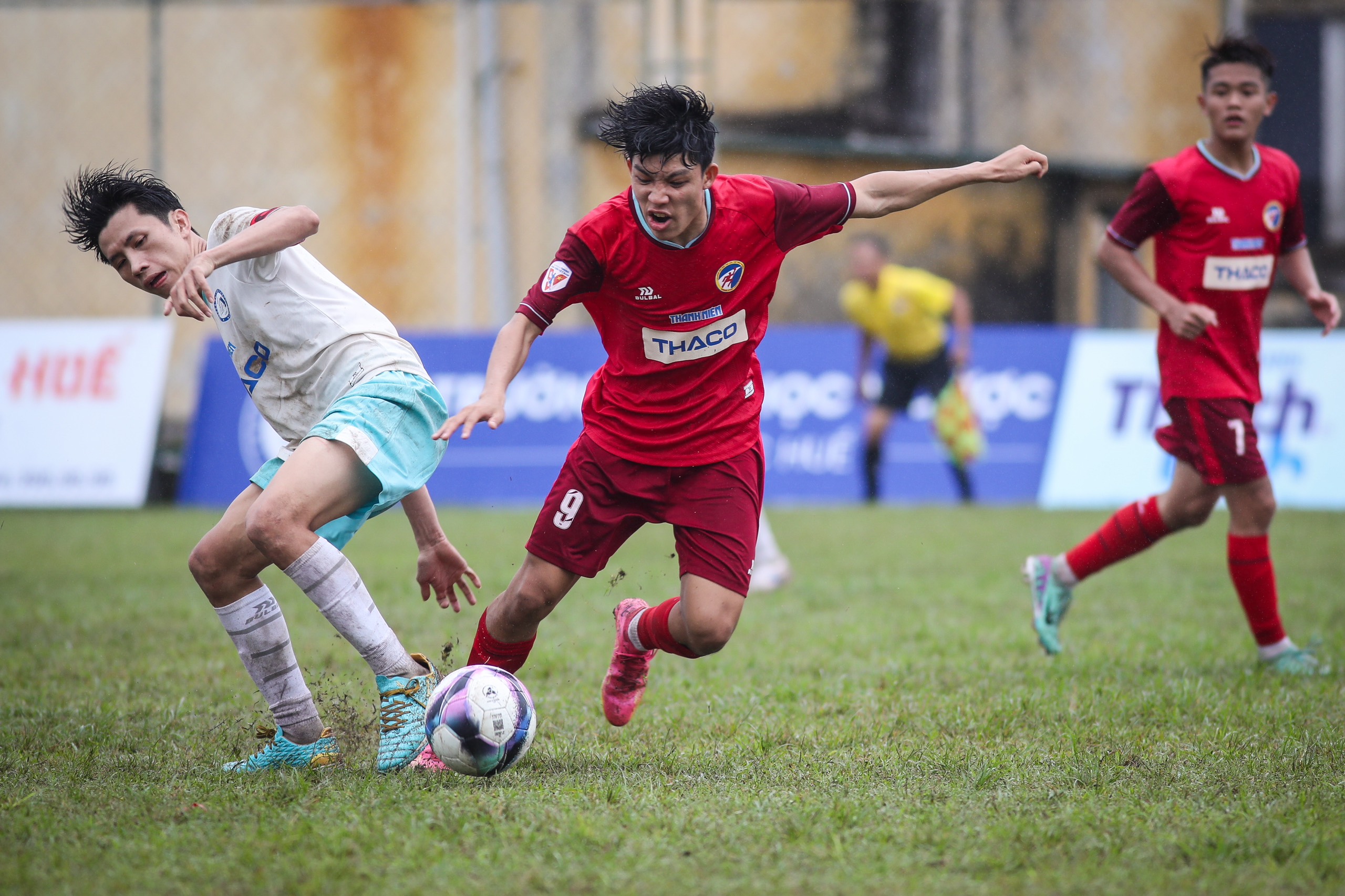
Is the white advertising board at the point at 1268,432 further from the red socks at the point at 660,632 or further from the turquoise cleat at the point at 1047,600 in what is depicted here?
the red socks at the point at 660,632

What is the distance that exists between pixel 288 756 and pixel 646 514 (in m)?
1.18

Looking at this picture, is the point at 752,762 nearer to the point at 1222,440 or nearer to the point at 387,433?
the point at 387,433

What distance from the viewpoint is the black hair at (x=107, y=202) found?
3527mm

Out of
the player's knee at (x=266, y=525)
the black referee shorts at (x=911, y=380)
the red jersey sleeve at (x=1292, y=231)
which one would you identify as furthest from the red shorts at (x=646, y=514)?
the black referee shorts at (x=911, y=380)

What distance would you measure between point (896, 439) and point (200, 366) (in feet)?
19.4

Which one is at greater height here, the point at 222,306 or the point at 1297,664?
the point at 222,306

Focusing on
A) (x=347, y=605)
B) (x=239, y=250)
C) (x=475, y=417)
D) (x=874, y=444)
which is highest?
(x=239, y=250)

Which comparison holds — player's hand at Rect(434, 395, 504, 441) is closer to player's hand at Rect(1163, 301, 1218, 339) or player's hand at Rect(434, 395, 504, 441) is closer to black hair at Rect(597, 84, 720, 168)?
black hair at Rect(597, 84, 720, 168)

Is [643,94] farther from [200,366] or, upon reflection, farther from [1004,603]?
[200,366]

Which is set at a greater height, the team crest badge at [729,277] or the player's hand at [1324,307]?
the team crest badge at [729,277]

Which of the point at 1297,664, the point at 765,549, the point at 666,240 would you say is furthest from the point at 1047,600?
the point at 666,240

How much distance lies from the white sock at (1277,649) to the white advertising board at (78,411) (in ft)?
28.8

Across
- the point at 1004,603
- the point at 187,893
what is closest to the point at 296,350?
the point at 187,893

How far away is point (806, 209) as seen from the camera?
3.65 metres
